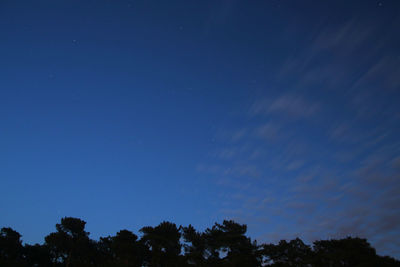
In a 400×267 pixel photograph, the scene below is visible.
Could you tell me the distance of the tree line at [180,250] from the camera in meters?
34.2

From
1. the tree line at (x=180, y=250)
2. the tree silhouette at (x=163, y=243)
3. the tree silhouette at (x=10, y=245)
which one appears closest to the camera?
the tree line at (x=180, y=250)

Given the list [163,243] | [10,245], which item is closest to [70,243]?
[10,245]

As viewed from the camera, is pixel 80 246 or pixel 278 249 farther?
pixel 80 246

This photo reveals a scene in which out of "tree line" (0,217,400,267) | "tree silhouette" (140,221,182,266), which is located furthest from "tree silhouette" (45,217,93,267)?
"tree silhouette" (140,221,182,266)

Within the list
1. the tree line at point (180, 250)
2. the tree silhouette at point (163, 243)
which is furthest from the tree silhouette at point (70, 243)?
the tree silhouette at point (163, 243)

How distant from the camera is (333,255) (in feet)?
108

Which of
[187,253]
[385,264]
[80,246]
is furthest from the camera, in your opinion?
[80,246]

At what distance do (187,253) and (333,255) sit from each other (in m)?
21.6

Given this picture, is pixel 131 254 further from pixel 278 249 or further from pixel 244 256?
pixel 278 249

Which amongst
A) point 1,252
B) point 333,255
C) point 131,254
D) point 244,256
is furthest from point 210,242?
point 1,252

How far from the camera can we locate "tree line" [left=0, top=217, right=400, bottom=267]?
34.2 metres

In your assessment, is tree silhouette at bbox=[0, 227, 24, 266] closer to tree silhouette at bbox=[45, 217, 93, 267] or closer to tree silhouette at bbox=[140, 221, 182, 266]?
tree silhouette at bbox=[45, 217, 93, 267]

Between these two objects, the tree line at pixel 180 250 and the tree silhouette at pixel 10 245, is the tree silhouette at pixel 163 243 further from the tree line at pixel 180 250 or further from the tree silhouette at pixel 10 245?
the tree silhouette at pixel 10 245

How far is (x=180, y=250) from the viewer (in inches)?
1674
